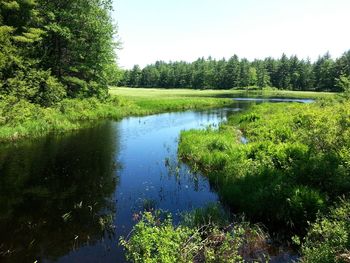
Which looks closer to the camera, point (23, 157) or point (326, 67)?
point (23, 157)

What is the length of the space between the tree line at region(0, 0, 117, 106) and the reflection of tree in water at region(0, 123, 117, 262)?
11.4 m

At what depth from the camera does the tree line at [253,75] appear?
128 m

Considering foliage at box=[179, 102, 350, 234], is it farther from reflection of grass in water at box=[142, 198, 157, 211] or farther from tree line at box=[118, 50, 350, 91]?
tree line at box=[118, 50, 350, 91]

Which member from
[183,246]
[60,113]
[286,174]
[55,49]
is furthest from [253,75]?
[183,246]

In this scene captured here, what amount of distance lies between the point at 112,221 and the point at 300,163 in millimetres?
8021

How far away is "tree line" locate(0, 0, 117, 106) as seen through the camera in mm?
31420

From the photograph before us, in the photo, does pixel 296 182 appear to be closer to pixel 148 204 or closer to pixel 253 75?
pixel 148 204

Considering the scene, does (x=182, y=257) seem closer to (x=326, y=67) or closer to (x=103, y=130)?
(x=103, y=130)

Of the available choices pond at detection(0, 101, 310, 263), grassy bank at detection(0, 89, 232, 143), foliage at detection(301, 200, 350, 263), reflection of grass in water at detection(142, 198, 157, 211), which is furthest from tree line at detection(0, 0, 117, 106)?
foliage at detection(301, 200, 350, 263)

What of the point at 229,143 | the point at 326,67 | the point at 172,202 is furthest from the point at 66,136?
the point at 326,67

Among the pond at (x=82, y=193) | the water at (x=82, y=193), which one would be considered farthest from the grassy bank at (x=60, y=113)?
the water at (x=82, y=193)

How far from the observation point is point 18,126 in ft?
88.2

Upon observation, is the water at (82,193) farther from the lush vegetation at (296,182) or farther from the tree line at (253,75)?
the tree line at (253,75)

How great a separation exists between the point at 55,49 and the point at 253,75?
114 m
